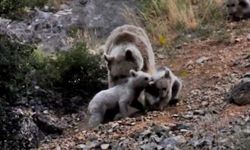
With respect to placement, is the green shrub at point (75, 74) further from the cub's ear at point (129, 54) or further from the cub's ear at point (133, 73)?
the cub's ear at point (133, 73)

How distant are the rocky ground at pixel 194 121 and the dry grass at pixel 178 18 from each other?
1.92 metres

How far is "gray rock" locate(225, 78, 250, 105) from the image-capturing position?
8.10 m

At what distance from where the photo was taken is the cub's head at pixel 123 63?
375 inches

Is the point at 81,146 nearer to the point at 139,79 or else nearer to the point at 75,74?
the point at 139,79

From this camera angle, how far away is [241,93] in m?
8.17

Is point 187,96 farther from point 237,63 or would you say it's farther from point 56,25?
point 56,25

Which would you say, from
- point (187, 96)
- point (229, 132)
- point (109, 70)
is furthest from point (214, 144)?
point (109, 70)

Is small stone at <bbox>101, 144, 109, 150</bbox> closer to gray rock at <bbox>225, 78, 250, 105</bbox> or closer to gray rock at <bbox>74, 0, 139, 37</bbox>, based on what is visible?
gray rock at <bbox>225, 78, 250, 105</bbox>

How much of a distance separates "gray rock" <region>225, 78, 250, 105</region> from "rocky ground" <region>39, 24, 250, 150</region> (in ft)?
0.27

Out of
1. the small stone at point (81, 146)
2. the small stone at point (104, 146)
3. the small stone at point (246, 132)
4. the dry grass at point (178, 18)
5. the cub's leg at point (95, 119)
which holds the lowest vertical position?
the small stone at point (81, 146)

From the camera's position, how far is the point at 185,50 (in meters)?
12.0

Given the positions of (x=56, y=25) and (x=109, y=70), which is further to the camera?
(x=56, y=25)

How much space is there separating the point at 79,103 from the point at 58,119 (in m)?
0.69

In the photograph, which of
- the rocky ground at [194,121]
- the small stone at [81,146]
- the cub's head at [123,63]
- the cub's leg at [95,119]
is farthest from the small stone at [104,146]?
the cub's head at [123,63]
